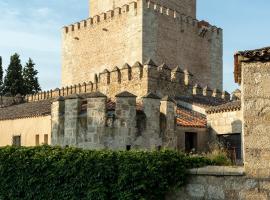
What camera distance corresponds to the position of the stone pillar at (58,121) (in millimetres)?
15375

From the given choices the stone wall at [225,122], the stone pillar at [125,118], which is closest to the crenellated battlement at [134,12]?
the stone wall at [225,122]

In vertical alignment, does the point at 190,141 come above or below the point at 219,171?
above

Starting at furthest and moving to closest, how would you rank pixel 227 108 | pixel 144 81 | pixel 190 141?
pixel 144 81 < pixel 227 108 < pixel 190 141

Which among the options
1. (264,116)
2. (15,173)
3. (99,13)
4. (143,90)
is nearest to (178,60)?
(99,13)

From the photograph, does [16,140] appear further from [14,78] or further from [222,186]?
[14,78]

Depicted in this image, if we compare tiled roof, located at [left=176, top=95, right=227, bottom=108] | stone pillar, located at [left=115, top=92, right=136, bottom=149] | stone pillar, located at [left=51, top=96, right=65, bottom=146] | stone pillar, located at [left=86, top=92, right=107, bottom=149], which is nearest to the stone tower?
tiled roof, located at [left=176, top=95, right=227, bottom=108]

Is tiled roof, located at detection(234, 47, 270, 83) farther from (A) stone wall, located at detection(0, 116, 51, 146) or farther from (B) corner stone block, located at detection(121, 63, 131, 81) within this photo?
(A) stone wall, located at detection(0, 116, 51, 146)

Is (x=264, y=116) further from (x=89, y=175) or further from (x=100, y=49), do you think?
(x=100, y=49)

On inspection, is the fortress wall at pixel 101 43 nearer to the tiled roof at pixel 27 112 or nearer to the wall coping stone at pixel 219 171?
the tiled roof at pixel 27 112

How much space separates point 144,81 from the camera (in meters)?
19.0

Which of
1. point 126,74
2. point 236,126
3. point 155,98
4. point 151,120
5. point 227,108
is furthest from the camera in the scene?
A: point 126,74

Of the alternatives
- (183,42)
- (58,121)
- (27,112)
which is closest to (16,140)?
(27,112)

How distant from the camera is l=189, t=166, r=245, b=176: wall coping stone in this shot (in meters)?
8.66

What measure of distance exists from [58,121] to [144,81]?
4929 mm
